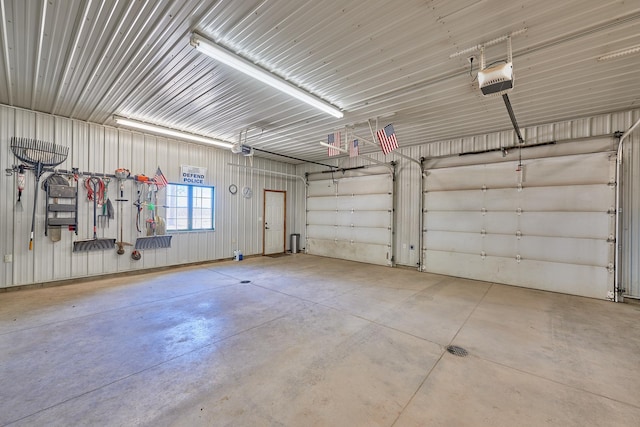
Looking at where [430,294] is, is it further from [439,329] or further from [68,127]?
[68,127]

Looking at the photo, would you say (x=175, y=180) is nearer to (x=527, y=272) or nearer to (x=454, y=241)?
(x=454, y=241)

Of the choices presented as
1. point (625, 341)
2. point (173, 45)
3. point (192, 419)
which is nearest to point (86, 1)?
point (173, 45)

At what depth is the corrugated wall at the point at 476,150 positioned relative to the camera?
460 cm

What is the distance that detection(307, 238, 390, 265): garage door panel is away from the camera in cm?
780

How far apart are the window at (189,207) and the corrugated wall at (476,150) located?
14.5ft

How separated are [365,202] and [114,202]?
6.66 meters

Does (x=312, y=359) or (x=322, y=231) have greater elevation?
(x=322, y=231)

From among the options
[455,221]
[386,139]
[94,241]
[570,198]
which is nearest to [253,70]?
[386,139]

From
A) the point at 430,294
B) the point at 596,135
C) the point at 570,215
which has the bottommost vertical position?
the point at 430,294

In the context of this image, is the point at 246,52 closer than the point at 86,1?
No

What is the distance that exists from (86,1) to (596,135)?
7.96 meters

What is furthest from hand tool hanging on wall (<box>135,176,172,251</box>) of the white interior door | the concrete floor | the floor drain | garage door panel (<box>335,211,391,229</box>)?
the floor drain

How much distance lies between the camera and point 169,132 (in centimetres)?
600

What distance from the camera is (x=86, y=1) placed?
2.45 meters
